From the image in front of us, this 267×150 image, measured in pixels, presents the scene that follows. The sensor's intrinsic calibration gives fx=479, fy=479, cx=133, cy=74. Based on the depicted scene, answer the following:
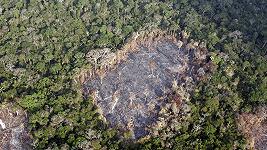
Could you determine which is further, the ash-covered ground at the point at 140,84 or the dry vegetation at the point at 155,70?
the ash-covered ground at the point at 140,84

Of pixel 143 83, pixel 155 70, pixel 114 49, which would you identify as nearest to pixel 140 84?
pixel 143 83

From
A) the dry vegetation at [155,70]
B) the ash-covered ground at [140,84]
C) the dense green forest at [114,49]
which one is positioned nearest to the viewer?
the dense green forest at [114,49]

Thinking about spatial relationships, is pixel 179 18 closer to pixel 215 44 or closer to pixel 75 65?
pixel 215 44

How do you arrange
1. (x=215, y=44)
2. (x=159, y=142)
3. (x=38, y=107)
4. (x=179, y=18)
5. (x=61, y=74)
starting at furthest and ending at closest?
(x=179, y=18) → (x=215, y=44) → (x=61, y=74) → (x=38, y=107) → (x=159, y=142)

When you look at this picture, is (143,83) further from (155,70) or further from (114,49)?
(114,49)

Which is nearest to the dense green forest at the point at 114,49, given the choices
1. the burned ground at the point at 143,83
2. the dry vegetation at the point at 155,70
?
the dry vegetation at the point at 155,70

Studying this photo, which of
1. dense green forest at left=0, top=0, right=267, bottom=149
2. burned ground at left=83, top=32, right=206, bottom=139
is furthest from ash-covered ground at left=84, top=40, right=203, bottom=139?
dense green forest at left=0, top=0, right=267, bottom=149

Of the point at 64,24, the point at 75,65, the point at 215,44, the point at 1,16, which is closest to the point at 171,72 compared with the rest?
the point at 215,44

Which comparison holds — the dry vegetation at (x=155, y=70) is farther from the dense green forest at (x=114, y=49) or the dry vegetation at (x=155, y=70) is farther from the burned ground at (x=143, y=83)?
the dense green forest at (x=114, y=49)

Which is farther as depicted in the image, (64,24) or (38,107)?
(64,24)
